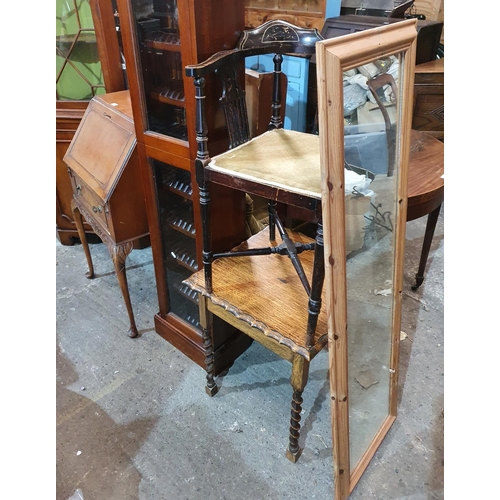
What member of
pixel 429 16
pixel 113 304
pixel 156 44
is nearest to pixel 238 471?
pixel 113 304

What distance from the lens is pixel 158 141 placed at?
155cm

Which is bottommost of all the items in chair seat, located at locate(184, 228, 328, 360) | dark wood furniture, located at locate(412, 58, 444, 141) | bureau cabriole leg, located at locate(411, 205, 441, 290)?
bureau cabriole leg, located at locate(411, 205, 441, 290)

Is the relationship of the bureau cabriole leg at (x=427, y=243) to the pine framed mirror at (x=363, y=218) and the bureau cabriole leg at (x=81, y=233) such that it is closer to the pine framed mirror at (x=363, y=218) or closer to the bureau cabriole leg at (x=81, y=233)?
the pine framed mirror at (x=363, y=218)

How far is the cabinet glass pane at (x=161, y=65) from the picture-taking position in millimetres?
1379

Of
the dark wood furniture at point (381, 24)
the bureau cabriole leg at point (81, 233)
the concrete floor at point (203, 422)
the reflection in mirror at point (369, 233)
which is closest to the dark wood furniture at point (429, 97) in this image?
the dark wood furniture at point (381, 24)

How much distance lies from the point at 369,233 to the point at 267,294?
41 centimetres

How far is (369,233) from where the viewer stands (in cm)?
127

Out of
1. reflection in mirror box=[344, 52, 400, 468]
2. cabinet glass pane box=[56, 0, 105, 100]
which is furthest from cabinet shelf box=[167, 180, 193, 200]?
cabinet glass pane box=[56, 0, 105, 100]

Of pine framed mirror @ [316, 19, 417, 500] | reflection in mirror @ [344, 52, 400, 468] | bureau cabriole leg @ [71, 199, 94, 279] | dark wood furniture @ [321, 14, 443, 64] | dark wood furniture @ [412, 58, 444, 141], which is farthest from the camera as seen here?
dark wood furniture @ [412, 58, 444, 141]

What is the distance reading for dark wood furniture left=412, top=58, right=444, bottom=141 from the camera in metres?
2.61

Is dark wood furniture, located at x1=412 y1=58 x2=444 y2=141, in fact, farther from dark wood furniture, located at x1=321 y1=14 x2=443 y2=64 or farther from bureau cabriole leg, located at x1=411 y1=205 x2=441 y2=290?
bureau cabriole leg, located at x1=411 y1=205 x2=441 y2=290

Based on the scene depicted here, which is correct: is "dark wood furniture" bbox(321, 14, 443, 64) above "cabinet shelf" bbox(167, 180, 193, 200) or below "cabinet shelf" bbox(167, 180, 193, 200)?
above

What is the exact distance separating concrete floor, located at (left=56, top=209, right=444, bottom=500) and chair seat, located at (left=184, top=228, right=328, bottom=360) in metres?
0.47

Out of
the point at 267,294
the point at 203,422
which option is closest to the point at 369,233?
the point at 267,294
